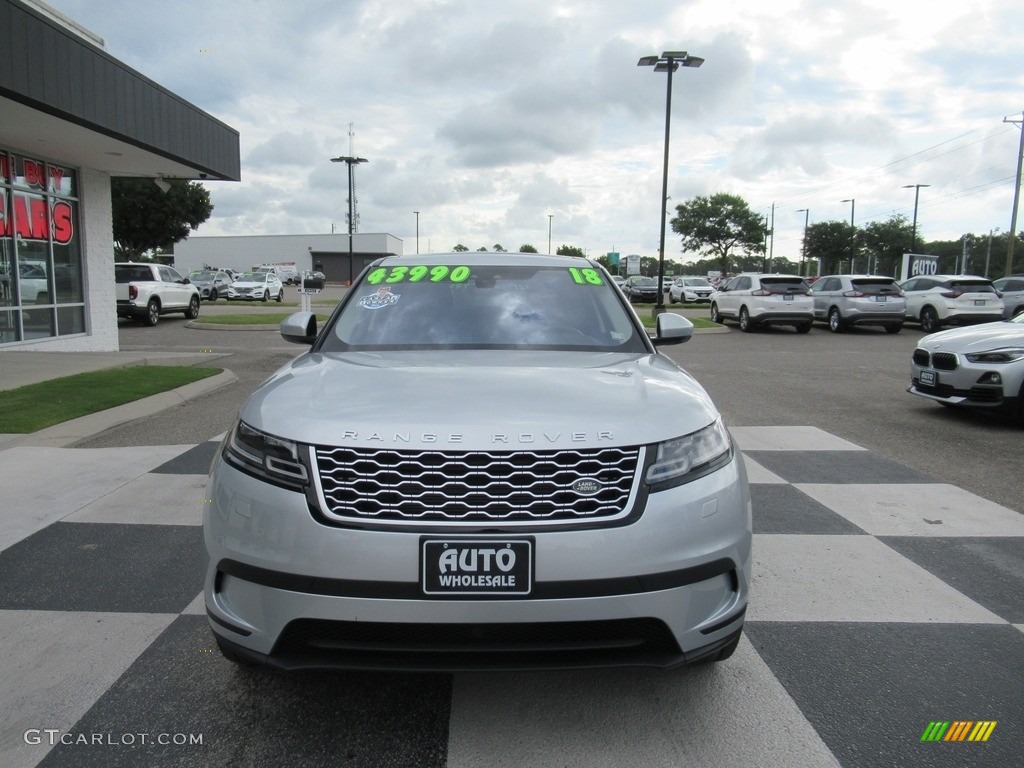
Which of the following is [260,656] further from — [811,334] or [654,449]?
[811,334]

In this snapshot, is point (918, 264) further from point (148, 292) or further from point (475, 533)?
point (475, 533)

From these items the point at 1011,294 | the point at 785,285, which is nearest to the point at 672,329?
the point at 785,285

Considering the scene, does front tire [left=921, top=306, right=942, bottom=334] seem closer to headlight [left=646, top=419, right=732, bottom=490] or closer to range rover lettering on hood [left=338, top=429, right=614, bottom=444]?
headlight [left=646, top=419, right=732, bottom=490]

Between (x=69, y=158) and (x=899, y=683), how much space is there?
15.6 m

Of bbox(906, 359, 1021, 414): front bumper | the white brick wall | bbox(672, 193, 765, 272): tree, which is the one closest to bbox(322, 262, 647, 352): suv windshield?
bbox(906, 359, 1021, 414): front bumper

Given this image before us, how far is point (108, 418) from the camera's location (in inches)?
305

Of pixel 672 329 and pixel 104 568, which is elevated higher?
pixel 672 329

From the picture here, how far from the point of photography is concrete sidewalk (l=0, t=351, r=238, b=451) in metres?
6.94

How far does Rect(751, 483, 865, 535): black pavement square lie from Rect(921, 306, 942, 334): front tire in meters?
18.8

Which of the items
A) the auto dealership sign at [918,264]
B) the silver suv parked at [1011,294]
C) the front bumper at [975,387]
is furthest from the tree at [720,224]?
the front bumper at [975,387]

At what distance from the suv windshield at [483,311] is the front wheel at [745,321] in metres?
18.0

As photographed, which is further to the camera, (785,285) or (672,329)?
(785,285)

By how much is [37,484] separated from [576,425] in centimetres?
472

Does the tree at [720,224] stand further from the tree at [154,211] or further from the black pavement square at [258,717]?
the black pavement square at [258,717]
